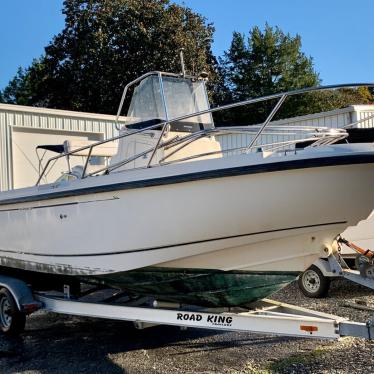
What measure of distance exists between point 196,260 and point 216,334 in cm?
153

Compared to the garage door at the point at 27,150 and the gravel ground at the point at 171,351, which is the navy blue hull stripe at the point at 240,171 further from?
the garage door at the point at 27,150

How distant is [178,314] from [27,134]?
7524 millimetres

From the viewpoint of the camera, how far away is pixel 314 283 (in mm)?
6895

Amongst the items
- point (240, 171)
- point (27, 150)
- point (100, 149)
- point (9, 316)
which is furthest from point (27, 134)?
point (240, 171)

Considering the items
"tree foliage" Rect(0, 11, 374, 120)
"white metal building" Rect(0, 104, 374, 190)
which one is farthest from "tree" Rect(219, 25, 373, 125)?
"white metal building" Rect(0, 104, 374, 190)

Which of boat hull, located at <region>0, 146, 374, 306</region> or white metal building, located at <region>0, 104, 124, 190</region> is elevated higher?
white metal building, located at <region>0, 104, 124, 190</region>

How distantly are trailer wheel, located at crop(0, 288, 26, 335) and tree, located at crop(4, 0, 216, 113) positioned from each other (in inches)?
729

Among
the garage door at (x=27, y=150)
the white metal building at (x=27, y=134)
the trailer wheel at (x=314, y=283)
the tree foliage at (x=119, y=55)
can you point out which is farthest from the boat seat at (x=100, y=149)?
the tree foliage at (x=119, y=55)

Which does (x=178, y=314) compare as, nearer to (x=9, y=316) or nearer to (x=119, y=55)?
(x=9, y=316)

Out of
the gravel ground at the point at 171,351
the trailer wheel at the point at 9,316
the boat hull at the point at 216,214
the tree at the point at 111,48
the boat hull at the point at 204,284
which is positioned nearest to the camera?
the boat hull at the point at 216,214

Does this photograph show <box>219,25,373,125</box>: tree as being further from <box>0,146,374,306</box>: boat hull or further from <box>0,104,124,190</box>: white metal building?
<box>0,146,374,306</box>: boat hull

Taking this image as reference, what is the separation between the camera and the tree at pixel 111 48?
23.8 metres

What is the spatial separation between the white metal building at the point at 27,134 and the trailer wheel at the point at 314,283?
6.04 metres

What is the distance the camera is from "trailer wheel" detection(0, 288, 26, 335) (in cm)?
572
